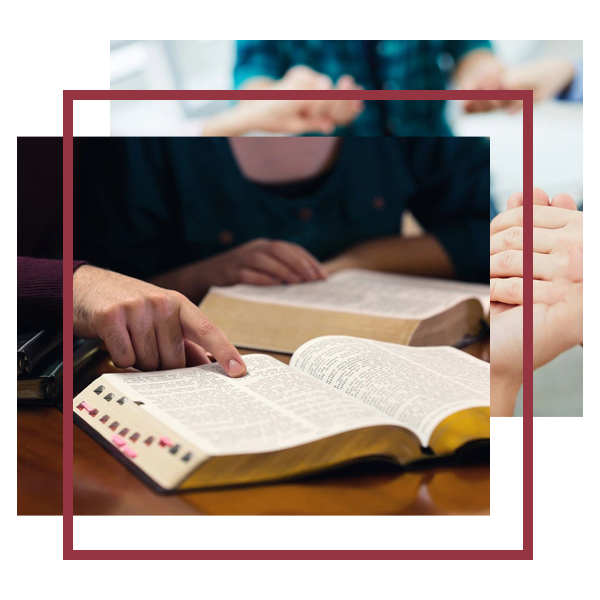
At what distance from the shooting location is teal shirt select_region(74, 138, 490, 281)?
2.35ft

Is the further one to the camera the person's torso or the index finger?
the person's torso

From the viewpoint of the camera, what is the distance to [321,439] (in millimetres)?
423

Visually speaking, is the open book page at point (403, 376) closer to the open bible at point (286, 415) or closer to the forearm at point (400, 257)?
the open bible at point (286, 415)

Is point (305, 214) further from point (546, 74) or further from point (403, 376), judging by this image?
point (403, 376)

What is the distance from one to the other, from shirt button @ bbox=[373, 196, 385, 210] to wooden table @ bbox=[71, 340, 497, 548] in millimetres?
600

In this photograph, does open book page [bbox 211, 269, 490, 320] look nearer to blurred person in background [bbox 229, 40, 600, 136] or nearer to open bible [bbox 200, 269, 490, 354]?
open bible [bbox 200, 269, 490, 354]

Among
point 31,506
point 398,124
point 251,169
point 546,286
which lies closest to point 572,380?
point 546,286

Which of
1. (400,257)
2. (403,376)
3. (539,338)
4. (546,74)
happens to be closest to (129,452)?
(403,376)

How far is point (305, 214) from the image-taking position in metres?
0.98

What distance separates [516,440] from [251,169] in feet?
1.89

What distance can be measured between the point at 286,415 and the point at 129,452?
0.38 ft

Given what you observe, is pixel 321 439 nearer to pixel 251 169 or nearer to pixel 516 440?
pixel 516 440

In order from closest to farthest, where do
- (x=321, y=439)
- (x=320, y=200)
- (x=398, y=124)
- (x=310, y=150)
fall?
1. (x=321, y=439)
2. (x=398, y=124)
3. (x=310, y=150)
4. (x=320, y=200)

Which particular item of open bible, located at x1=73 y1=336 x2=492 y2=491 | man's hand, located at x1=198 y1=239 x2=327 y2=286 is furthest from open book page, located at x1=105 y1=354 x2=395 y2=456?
man's hand, located at x1=198 y1=239 x2=327 y2=286
